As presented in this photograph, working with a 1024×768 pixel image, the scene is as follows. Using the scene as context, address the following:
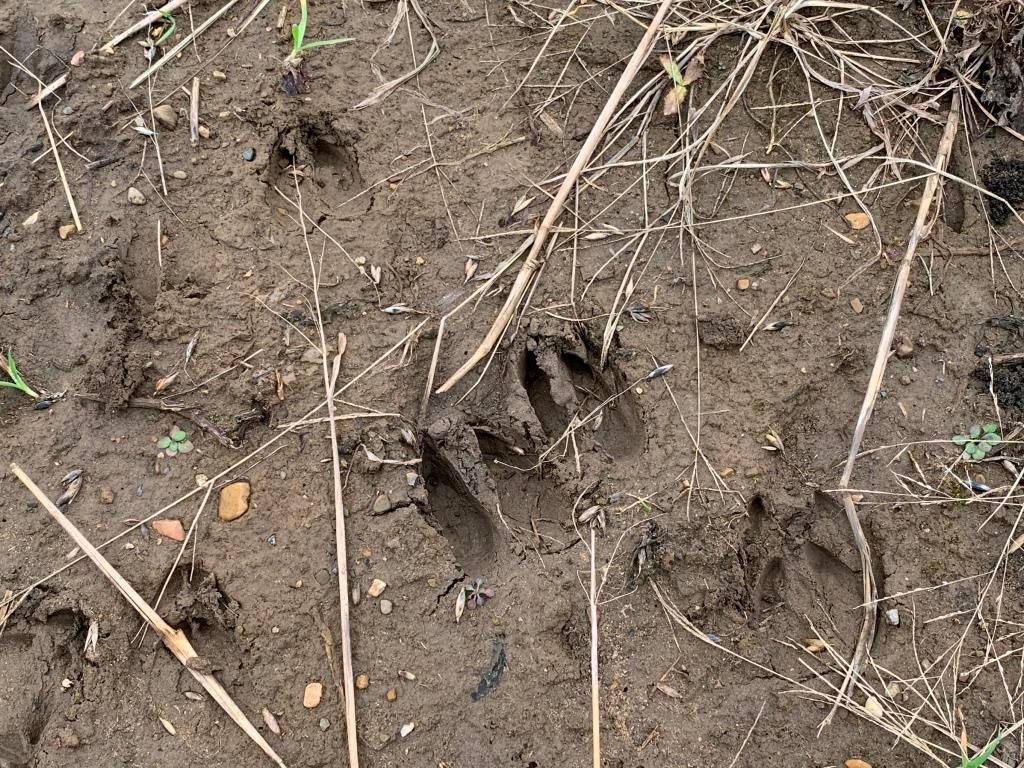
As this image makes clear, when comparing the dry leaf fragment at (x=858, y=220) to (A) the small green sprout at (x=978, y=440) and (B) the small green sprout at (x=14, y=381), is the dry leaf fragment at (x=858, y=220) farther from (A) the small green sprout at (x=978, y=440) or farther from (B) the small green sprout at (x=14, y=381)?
(B) the small green sprout at (x=14, y=381)

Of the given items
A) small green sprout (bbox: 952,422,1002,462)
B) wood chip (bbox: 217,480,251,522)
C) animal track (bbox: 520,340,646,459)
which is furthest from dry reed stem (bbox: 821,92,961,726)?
wood chip (bbox: 217,480,251,522)

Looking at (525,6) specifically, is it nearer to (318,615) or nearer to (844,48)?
(844,48)

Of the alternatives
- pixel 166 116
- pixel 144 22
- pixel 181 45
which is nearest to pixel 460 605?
pixel 166 116

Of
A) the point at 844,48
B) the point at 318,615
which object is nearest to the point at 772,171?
the point at 844,48

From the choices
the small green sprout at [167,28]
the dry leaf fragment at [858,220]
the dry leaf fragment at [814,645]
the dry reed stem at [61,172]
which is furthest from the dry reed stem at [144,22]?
the dry leaf fragment at [814,645]

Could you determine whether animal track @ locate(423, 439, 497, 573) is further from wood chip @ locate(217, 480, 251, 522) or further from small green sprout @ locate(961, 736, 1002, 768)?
small green sprout @ locate(961, 736, 1002, 768)

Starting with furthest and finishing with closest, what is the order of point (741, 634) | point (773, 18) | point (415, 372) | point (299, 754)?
point (773, 18)
point (415, 372)
point (741, 634)
point (299, 754)
